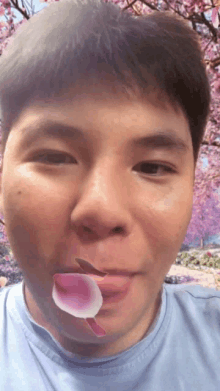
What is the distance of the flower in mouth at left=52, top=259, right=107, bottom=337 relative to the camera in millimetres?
400

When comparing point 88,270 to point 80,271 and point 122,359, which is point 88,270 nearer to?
point 80,271

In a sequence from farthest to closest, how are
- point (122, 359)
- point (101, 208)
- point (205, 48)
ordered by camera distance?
point (205, 48) < point (122, 359) < point (101, 208)

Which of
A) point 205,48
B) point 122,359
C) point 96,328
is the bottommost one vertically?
point 122,359

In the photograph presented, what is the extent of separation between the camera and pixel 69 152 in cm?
41

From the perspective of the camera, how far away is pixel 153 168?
0.45 m

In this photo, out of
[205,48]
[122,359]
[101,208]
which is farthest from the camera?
[205,48]

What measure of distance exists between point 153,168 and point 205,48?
436 mm

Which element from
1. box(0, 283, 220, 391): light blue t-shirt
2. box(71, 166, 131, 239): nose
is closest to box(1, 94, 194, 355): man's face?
box(71, 166, 131, 239): nose

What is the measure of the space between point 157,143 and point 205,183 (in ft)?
3.71

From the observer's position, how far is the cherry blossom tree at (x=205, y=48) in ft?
2.05

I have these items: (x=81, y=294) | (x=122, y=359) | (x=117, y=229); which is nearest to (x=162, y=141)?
(x=117, y=229)

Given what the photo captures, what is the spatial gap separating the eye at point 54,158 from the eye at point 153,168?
99mm

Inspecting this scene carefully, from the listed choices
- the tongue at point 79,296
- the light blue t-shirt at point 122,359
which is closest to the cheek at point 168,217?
the tongue at point 79,296

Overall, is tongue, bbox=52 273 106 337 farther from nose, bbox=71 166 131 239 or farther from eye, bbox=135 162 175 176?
eye, bbox=135 162 175 176
